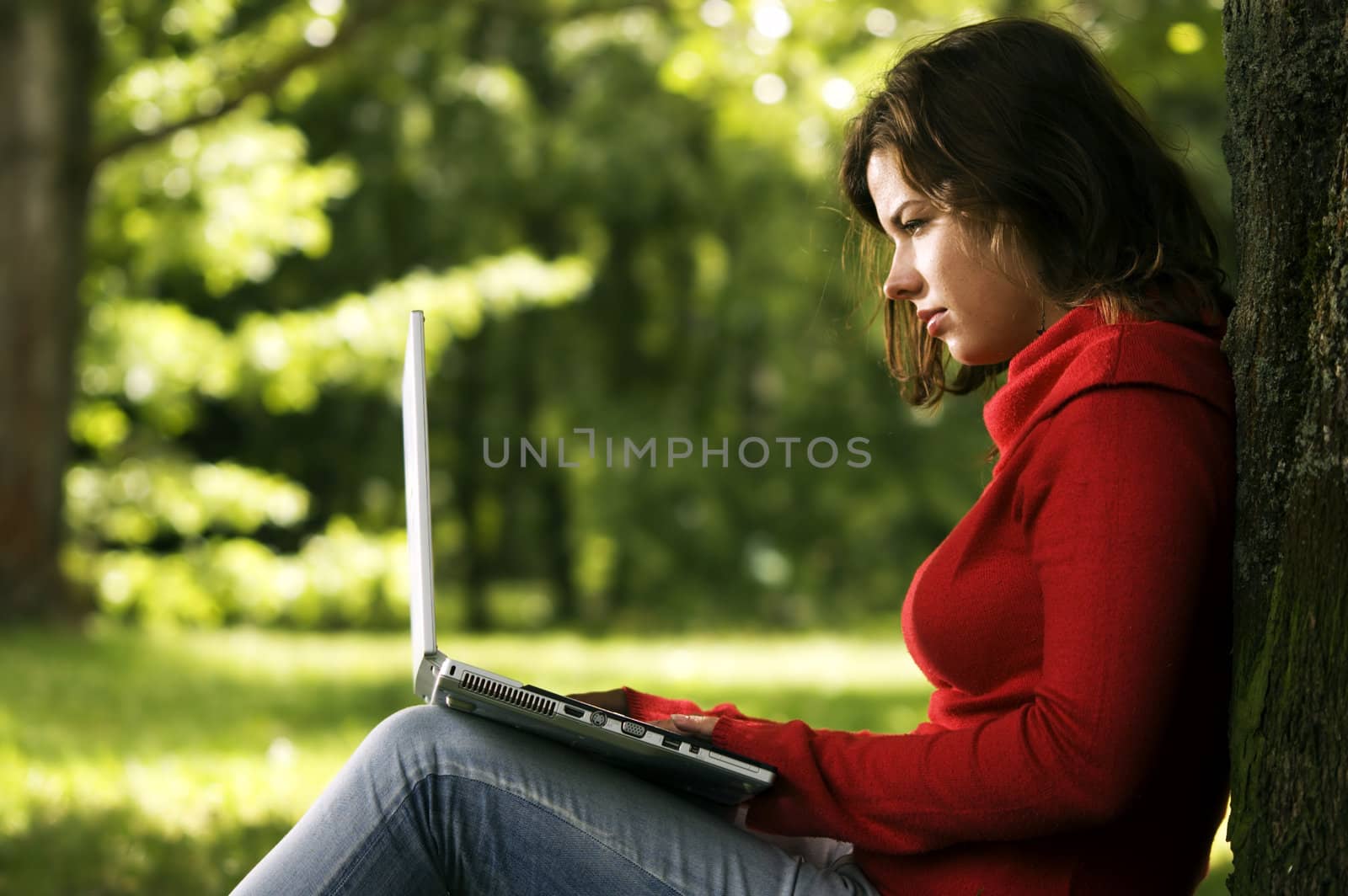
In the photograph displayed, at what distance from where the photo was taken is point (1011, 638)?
4.83 feet

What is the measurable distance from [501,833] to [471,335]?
10459 mm

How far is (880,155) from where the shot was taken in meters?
1.75

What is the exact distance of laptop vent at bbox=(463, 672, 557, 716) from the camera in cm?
150

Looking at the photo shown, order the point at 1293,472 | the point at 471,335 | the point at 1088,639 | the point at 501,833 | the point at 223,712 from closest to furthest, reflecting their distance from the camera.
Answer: the point at 1088,639, the point at 1293,472, the point at 501,833, the point at 223,712, the point at 471,335

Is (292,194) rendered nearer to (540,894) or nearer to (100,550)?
(100,550)

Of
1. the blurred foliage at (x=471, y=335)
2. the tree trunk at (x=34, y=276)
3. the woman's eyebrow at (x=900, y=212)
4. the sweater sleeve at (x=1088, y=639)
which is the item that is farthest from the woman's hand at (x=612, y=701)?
the tree trunk at (x=34, y=276)

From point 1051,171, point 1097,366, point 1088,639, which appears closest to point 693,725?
point 1088,639

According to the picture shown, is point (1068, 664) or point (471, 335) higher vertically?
point (471, 335)

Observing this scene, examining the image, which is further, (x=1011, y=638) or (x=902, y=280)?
(x=902, y=280)

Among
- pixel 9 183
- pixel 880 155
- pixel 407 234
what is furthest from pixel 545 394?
pixel 880 155

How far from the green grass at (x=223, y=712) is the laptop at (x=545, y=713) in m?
1.96

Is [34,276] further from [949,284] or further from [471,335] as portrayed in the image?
[949,284]

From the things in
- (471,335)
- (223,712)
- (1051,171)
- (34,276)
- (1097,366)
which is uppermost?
(34,276)

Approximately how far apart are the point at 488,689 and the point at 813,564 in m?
10.1
